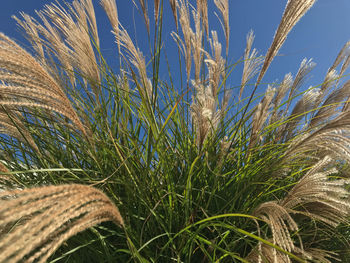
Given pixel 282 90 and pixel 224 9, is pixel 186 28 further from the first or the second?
pixel 282 90

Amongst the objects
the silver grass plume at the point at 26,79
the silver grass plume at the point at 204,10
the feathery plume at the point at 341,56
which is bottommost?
the silver grass plume at the point at 26,79

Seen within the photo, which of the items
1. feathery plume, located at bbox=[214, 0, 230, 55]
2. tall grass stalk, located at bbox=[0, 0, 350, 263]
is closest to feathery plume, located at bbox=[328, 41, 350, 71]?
tall grass stalk, located at bbox=[0, 0, 350, 263]

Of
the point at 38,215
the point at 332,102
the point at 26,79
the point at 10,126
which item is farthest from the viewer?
the point at 332,102

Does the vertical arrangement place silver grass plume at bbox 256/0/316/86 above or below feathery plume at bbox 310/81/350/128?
below

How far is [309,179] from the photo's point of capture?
4.34 ft

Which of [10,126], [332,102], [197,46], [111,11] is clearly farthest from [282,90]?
[10,126]

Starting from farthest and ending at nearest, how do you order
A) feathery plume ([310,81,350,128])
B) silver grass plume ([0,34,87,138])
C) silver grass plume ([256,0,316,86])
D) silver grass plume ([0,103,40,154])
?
feathery plume ([310,81,350,128])
silver grass plume ([0,103,40,154])
silver grass plume ([256,0,316,86])
silver grass plume ([0,34,87,138])

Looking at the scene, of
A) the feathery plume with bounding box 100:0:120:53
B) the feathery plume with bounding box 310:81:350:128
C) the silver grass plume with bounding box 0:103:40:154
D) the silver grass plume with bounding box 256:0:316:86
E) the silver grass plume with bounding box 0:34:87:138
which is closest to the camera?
the silver grass plume with bounding box 0:34:87:138

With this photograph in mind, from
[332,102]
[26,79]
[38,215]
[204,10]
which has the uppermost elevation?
[204,10]

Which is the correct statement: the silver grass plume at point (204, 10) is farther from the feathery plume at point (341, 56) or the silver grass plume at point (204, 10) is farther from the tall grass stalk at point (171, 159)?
the feathery plume at point (341, 56)

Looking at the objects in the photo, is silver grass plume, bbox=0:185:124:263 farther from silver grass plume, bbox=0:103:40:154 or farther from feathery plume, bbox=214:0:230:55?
feathery plume, bbox=214:0:230:55

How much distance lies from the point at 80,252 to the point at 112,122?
81 cm

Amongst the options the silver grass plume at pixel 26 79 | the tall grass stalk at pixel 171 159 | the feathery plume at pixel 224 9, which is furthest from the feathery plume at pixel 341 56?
the silver grass plume at pixel 26 79

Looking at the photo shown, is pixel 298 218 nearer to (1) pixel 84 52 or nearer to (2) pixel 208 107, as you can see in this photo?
(2) pixel 208 107
